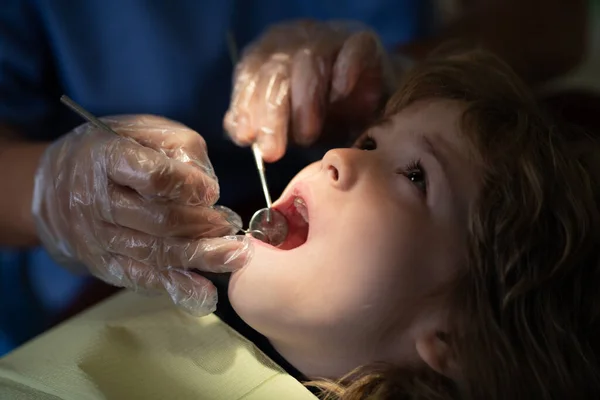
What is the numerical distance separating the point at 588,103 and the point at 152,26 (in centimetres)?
104

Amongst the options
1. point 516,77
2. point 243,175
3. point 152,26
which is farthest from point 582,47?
point 152,26

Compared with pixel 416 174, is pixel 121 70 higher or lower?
higher

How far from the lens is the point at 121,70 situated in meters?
1.17

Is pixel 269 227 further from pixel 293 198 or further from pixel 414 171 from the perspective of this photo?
pixel 414 171

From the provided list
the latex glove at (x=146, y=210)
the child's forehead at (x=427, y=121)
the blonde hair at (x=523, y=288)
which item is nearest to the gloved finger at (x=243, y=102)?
the latex glove at (x=146, y=210)

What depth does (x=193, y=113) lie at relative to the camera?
4.03ft

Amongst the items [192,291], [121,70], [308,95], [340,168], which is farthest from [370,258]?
[121,70]

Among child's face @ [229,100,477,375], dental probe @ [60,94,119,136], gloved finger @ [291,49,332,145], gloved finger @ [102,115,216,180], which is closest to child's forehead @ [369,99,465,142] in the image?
child's face @ [229,100,477,375]

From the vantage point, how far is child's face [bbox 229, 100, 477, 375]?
76 centimetres

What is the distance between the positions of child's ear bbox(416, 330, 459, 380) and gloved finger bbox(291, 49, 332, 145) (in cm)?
41

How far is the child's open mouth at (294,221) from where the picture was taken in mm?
881

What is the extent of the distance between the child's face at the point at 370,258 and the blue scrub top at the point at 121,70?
40cm

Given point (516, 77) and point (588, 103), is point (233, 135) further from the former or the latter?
point (588, 103)

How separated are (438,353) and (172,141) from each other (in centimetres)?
48
